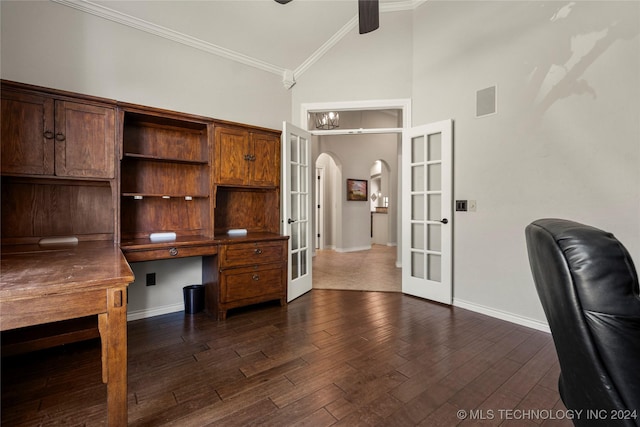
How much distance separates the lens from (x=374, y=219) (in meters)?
8.94

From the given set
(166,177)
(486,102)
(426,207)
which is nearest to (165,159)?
(166,177)

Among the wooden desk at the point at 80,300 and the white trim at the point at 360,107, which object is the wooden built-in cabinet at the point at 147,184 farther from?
the wooden desk at the point at 80,300

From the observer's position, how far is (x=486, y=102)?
9.63 ft

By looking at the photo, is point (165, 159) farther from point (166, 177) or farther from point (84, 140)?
point (84, 140)

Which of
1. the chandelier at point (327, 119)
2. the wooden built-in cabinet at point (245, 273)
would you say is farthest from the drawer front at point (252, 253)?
the chandelier at point (327, 119)

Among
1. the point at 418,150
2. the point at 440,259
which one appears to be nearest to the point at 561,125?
the point at 418,150

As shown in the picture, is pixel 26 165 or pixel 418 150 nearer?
pixel 26 165

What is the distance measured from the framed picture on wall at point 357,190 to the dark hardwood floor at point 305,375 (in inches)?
179

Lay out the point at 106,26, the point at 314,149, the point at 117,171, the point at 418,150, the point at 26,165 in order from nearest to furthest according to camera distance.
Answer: the point at 26,165 < the point at 117,171 < the point at 106,26 < the point at 418,150 < the point at 314,149

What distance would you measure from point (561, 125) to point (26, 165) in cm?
417

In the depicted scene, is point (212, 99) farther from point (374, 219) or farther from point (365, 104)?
point (374, 219)

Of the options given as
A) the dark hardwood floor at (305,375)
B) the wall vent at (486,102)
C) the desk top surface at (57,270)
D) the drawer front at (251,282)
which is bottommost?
the dark hardwood floor at (305,375)

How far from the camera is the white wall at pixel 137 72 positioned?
91.7 inches

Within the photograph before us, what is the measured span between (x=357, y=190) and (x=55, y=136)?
19.3ft
